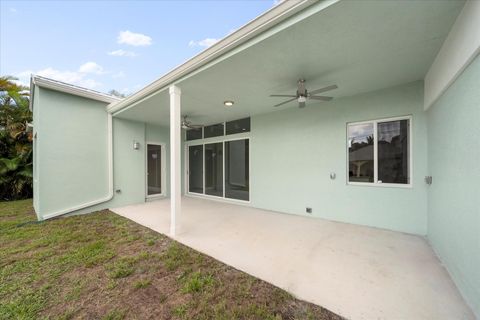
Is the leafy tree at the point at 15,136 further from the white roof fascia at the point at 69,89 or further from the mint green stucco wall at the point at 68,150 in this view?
the white roof fascia at the point at 69,89

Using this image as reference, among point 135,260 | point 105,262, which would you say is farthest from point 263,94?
point 105,262

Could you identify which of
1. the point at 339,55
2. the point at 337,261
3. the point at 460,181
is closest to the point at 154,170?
the point at 337,261

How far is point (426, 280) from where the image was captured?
213 cm

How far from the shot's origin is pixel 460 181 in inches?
78.3

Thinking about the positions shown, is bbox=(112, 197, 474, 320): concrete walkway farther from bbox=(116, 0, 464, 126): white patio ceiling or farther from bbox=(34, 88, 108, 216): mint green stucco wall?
bbox=(116, 0, 464, 126): white patio ceiling

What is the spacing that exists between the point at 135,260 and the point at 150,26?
8.00 m

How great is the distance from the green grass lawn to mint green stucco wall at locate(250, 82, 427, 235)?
9.54ft

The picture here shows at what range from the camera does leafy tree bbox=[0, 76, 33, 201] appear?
265 inches

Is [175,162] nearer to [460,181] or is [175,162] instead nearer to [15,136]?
[460,181]

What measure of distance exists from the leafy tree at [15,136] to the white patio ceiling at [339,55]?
6.29m

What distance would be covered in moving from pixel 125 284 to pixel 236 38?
3318mm

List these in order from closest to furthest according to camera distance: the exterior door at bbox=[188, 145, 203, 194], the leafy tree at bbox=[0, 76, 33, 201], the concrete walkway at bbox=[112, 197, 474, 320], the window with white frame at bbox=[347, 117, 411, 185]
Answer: the concrete walkway at bbox=[112, 197, 474, 320], the window with white frame at bbox=[347, 117, 411, 185], the leafy tree at bbox=[0, 76, 33, 201], the exterior door at bbox=[188, 145, 203, 194]

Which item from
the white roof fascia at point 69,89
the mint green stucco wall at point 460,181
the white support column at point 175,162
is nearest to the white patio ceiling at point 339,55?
the white support column at point 175,162

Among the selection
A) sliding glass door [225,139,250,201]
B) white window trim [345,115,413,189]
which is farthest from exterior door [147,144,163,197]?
white window trim [345,115,413,189]
